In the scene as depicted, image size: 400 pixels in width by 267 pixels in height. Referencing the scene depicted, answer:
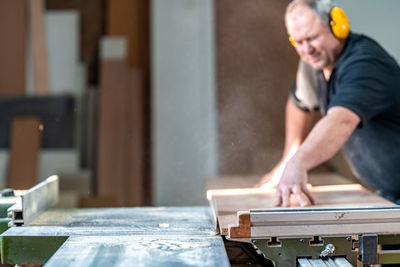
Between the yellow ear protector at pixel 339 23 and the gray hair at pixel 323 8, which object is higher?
the gray hair at pixel 323 8

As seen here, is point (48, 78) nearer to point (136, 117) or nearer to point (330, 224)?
point (136, 117)

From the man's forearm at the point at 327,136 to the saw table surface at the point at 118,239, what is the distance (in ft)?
1.20

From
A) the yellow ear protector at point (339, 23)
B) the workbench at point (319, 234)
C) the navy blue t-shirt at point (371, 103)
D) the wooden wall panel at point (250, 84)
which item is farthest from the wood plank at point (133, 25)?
the workbench at point (319, 234)

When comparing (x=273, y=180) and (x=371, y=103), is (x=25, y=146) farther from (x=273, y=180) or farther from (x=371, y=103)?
(x=371, y=103)

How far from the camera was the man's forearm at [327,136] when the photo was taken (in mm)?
1473

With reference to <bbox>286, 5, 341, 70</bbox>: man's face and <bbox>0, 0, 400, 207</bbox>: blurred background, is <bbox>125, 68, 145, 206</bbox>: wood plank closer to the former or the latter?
<bbox>0, 0, 400, 207</bbox>: blurred background

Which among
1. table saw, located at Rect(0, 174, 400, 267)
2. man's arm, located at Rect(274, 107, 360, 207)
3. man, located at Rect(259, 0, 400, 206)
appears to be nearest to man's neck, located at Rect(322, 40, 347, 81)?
man, located at Rect(259, 0, 400, 206)

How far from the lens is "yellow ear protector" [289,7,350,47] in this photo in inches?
61.7

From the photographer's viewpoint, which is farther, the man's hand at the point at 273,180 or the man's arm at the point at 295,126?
the man's arm at the point at 295,126

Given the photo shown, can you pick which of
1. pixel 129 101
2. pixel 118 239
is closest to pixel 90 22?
pixel 129 101

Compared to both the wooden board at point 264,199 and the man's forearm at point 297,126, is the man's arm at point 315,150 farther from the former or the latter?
the man's forearm at point 297,126

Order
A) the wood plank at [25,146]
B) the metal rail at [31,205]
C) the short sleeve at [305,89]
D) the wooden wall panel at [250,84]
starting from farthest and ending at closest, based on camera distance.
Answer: the wood plank at [25,146] → the wooden wall panel at [250,84] → the short sleeve at [305,89] → the metal rail at [31,205]

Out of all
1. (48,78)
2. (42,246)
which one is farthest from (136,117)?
(42,246)

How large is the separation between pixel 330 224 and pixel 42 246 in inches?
29.8
